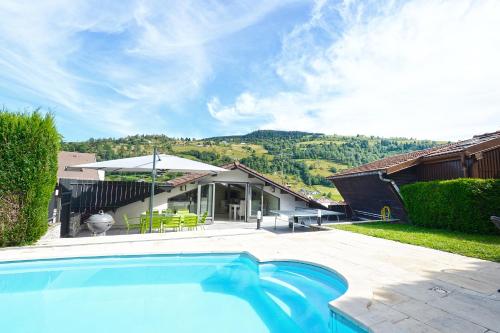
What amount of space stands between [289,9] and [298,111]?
14.3 metres

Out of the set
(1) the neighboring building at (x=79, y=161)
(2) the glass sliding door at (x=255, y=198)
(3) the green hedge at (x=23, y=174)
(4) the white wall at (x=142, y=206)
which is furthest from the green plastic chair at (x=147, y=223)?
(1) the neighboring building at (x=79, y=161)

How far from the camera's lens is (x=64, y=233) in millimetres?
11078

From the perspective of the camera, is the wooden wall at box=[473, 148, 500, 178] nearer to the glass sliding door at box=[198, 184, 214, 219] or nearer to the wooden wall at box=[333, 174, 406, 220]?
the wooden wall at box=[333, 174, 406, 220]

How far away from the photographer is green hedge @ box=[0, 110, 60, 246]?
759 cm

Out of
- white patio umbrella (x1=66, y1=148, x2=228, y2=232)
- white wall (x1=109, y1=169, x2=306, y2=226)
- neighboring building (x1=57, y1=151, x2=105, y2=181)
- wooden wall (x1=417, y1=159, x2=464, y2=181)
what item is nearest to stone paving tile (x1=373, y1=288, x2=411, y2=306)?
white patio umbrella (x1=66, y1=148, x2=228, y2=232)

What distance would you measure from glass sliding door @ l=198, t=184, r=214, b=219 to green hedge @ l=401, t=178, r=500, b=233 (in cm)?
1032

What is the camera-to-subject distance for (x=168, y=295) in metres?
6.18

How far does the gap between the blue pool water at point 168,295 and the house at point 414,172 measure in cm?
1001

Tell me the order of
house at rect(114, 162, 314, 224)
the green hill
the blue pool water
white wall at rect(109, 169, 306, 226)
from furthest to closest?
the green hill < house at rect(114, 162, 314, 224) < white wall at rect(109, 169, 306, 226) < the blue pool water

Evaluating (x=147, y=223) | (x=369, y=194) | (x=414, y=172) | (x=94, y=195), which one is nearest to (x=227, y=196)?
(x=147, y=223)

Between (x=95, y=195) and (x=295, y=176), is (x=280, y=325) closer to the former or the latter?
(x=95, y=195)

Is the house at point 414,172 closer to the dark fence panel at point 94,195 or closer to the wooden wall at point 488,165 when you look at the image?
the wooden wall at point 488,165

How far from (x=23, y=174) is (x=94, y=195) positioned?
18.0ft

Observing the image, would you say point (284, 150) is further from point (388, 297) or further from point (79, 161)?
point (388, 297)
